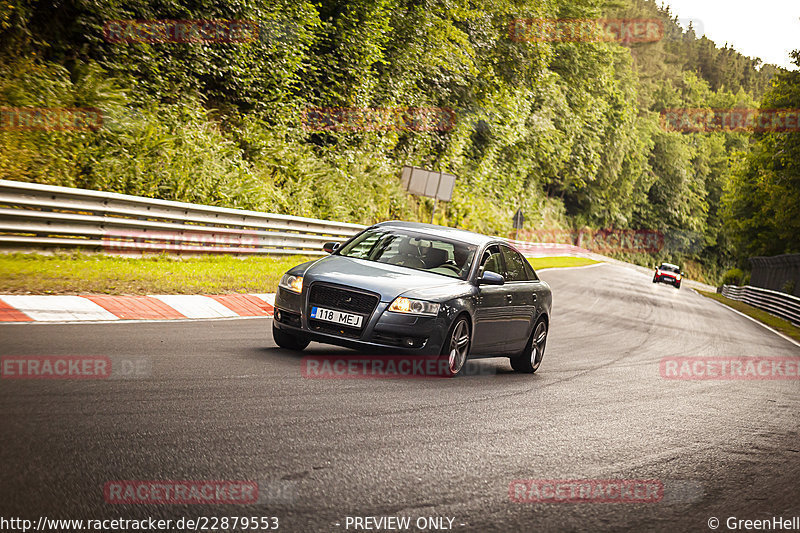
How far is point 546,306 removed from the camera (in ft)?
35.9

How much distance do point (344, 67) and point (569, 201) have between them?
54473 mm

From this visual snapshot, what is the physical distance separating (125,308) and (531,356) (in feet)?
16.8

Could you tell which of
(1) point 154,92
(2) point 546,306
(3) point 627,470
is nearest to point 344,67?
(1) point 154,92

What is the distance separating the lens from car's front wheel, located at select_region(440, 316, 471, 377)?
8523 mm

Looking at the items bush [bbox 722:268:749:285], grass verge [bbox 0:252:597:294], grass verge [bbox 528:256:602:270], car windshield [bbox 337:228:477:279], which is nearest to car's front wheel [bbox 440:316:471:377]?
car windshield [bbox 337:228:477:279]

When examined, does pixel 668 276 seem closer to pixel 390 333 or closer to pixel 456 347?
pixel 456 347

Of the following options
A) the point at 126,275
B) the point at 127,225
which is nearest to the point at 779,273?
the point at 127,225

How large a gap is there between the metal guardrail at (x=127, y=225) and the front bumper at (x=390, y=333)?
21.8ft

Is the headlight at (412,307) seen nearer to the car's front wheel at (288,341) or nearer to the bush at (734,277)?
the car's front wheel at (288,341)

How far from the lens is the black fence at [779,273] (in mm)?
38213

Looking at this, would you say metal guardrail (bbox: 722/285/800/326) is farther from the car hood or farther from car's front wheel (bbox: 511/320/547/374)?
the car hood

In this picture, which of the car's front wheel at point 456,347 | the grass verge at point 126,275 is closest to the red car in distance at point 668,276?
the grass verge at point 126,275

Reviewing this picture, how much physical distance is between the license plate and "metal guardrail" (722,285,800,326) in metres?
26.3

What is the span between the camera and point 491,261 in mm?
9789
